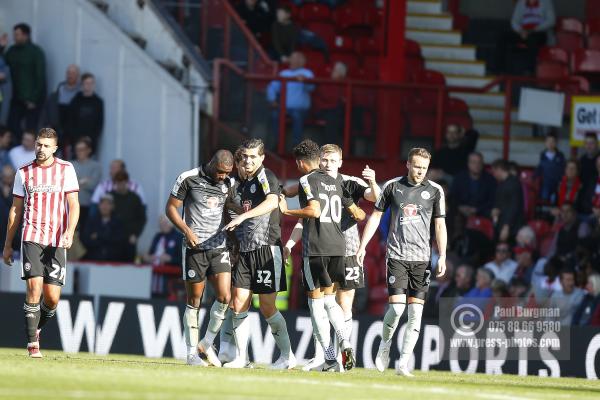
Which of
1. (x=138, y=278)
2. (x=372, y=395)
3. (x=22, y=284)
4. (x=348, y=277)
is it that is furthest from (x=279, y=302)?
(x=372, y=395)

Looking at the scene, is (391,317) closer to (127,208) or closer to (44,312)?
(44,312)

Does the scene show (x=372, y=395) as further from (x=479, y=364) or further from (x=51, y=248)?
(x=479, y=364)

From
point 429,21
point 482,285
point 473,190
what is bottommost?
point 482,285

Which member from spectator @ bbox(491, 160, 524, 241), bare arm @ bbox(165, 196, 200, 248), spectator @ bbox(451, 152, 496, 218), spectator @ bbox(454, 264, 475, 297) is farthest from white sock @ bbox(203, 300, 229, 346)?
spectator @ bbox(451, 152, 496, 218)

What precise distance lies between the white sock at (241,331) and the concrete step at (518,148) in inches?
384

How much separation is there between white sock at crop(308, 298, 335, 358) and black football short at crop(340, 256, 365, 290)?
14.7 inches

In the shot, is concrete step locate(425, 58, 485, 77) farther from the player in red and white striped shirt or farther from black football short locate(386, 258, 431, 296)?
the player in red and white striped shirt

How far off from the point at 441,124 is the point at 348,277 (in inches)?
306

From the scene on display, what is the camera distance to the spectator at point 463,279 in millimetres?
19359

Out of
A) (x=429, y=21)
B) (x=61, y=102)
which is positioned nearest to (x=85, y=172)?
(x=61, y=102)

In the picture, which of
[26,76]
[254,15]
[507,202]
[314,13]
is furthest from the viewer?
[314,13]

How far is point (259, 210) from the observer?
13.8 meters

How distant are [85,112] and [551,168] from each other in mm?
6653

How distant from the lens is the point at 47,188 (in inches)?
555
